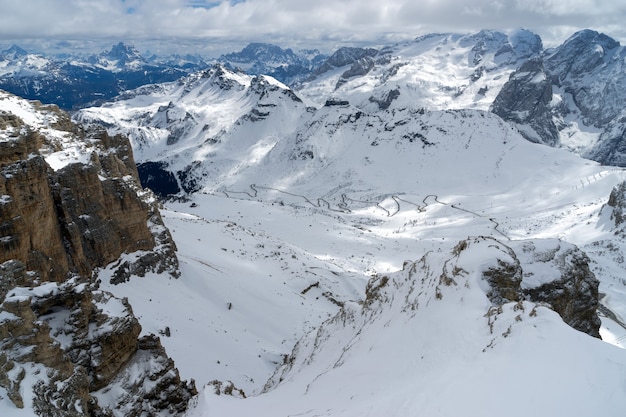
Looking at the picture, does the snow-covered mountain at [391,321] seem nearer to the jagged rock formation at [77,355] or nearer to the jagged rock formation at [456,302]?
the jagged rock formation at [456,302]

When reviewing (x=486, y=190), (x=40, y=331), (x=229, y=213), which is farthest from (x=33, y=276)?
(x=486, y=190)

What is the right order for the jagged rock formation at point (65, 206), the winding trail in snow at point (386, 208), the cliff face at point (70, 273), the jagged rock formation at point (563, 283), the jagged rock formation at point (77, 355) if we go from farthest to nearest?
1. the winding trail in snow at point (386, 208)
2. the jagged rock formation at point (65, 206)
3. the jagged rock formation at point (563, 283)
4. the cliff face at point (70, 273)
5. the jagged rock formation at point (77, 355)

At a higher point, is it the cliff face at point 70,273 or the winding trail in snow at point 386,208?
the cliff face at point 70,273

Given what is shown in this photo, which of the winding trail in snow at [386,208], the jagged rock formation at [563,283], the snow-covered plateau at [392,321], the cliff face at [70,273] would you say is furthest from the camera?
the winding trail in snow at [386,208]

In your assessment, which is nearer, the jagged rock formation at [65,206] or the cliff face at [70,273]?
the cliff face at [70,273]

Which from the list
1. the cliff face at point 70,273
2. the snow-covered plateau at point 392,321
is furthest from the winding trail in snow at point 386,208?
the cliff face at point 70,273

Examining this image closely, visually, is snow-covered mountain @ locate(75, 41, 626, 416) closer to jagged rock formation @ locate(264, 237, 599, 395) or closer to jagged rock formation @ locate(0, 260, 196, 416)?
jagged rock formation @ locate(264, 237, 599, 395)

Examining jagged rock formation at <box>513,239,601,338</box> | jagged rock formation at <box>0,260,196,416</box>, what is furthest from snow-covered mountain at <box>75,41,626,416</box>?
jagged rock formation at <box>0,260,196,416</box>

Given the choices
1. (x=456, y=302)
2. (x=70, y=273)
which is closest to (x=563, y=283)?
(x=456, y=302)
